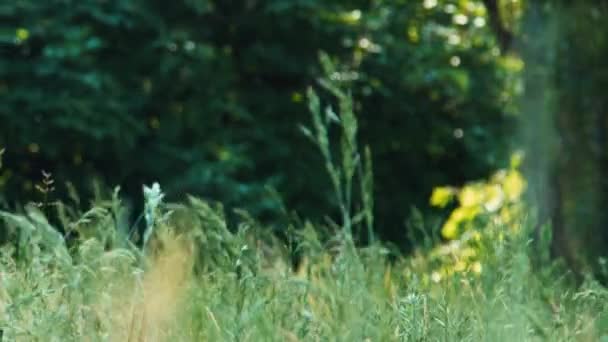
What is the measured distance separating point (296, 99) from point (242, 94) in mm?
422

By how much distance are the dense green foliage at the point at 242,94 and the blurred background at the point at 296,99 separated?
0.05ft

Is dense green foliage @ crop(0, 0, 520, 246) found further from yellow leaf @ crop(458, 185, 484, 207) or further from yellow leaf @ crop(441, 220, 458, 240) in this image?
yellow leaf @ crop(441, 220, 458, 240)

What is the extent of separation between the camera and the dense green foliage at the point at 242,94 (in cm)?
870

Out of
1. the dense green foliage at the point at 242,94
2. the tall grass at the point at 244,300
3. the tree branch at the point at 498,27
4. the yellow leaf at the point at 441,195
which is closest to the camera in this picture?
the tall grass at the point at 244,300

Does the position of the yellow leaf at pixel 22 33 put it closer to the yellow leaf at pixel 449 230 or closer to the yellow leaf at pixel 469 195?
the yellow leaf at pixel 449 230

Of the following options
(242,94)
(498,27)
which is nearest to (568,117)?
(498,27)

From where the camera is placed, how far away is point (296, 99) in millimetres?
9914

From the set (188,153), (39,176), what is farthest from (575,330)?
(39,176)

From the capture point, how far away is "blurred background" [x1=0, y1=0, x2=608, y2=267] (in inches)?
319

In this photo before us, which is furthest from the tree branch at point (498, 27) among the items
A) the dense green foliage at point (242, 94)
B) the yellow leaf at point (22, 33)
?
the yellow leaf at point (22, 33)

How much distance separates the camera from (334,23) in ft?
32.3

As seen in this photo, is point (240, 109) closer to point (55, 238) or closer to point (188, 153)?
point (188, 153)

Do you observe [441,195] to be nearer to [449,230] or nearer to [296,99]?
[449,230]

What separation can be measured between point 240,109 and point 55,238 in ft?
22.3
